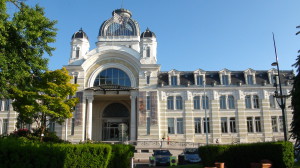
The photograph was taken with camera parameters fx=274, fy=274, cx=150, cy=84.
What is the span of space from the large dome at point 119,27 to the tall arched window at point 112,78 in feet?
32.7

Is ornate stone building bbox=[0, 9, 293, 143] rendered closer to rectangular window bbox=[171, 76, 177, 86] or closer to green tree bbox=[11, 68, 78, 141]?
rectangular window bbox=[171, 76, 177, 86]

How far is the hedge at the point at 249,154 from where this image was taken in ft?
49.6

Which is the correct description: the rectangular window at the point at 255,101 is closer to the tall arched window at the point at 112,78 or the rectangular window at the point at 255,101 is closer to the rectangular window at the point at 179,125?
the rectangular window at the point at 179,125

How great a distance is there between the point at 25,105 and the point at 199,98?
25.3 metres

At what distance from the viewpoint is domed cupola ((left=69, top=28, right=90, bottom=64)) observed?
149 ft

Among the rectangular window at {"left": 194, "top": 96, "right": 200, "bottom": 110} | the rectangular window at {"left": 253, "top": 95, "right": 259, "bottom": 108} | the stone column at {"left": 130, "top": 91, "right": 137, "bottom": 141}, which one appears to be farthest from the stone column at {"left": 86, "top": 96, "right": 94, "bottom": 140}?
the rectangular window at {"left": 253, "top": 95, "right": 259, "bottom": 108}

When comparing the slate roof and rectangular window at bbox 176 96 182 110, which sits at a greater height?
the slate roof

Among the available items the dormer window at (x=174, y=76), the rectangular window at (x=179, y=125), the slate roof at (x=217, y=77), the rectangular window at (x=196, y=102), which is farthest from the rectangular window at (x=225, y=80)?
the rectangular window at (x=179, y=125)

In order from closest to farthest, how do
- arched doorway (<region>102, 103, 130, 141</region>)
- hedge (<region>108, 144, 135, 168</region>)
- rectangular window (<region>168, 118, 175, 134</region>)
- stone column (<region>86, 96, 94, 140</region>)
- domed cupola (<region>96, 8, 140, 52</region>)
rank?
hedge (<region>108, 144, 135, 168</region>), stone column (<region>86, 96, 94, 140</region>), rectangular window (<region>168, 118, 175, 134</region>), arched doorway (<region>102, 103, 130, 141</region>), domed cupola (<region>96, 8, 140, 52</region>)

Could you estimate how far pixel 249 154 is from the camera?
16469 mm

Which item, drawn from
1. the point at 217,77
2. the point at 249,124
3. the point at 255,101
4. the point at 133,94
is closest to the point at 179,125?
the point at 133,94

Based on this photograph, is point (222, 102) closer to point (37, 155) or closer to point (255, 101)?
point (255, 101)

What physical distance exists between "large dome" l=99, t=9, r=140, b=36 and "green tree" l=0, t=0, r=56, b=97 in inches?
1202

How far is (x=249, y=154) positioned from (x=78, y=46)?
36103mm
